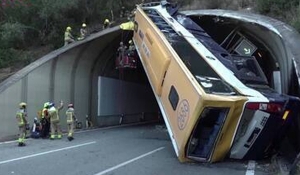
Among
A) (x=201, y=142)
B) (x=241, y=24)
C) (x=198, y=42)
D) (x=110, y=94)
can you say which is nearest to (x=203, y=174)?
(x=201, y=142)

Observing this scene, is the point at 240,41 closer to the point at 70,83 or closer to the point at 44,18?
the point at 70,83

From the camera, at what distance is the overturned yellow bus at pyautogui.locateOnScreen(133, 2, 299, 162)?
1076 cm

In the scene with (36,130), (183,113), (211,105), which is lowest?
(36,130)

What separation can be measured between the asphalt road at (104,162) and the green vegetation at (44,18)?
1317 cm

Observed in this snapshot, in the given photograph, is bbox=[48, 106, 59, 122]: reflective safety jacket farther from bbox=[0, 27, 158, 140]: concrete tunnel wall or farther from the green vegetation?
the green vegetation

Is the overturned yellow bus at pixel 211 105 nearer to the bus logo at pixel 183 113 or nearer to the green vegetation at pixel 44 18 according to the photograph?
the bus logo at pixel 183 113

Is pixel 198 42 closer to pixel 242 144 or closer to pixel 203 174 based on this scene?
pixel 242 144

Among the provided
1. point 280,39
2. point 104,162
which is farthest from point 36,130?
point 280,39

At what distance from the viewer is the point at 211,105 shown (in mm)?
10578

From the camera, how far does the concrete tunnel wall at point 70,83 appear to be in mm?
19078

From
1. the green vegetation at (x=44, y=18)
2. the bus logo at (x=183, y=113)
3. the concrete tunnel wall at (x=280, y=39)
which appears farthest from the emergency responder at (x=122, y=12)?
the bus logo at (x=183, y=113)

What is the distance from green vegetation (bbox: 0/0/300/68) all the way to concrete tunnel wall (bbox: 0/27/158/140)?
404cm

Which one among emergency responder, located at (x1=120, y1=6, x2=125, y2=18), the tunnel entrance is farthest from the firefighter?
emergency responder, located at (x1=120, y1=6, x2=125, y2=18)

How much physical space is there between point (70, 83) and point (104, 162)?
12.8 m
